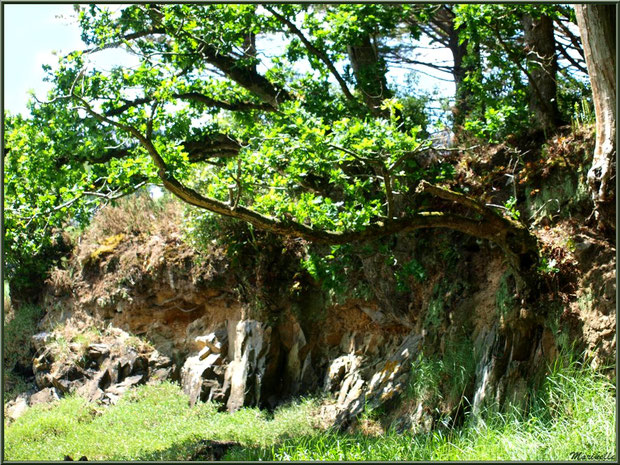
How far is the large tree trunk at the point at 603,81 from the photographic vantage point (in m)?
6.17

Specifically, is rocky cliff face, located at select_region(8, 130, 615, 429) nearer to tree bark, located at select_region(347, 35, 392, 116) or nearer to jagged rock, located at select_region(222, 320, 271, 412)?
jagged rock, located at select_region(222, 320, 271, 412)

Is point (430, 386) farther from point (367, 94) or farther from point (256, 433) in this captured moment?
point (367, 94)

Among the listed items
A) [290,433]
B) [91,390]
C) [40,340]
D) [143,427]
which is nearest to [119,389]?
[91,390]

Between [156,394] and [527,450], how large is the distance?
8.14 meters

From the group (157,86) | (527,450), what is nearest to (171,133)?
(157,86)

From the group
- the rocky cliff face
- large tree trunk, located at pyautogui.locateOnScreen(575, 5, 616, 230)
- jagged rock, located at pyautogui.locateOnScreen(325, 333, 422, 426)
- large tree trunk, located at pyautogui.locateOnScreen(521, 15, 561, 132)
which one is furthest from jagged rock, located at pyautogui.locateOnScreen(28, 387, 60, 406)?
large tree trunk, located at pyautogui.locateOnScreen(575, 5, 616, 230)

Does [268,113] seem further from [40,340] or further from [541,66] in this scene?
[40,340]

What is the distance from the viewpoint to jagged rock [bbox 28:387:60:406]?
12836 mm

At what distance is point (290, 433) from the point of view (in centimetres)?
890

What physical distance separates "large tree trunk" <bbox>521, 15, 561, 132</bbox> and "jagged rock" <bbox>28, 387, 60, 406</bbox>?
419 inches

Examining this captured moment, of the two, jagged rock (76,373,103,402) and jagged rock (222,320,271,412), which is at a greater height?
jagged rock (222,320,271,412)

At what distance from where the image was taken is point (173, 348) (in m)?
13.1

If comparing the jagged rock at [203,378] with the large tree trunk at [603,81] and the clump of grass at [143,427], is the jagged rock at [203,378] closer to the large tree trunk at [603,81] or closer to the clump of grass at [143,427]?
the clump of grass at [143,427]

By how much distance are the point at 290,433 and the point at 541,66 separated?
20.4 feet
